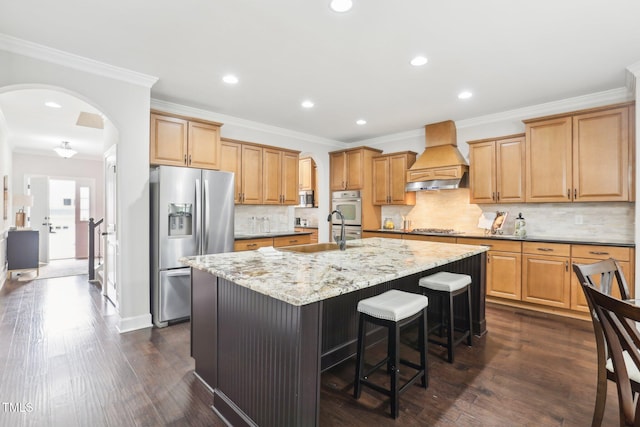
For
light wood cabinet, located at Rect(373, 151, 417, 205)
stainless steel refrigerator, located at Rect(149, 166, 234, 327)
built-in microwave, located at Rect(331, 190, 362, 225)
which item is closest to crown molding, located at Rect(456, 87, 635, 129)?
light wood cabinet, located at Rect(373, 151, 417, 205)

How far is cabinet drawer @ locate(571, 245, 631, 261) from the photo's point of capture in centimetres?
330

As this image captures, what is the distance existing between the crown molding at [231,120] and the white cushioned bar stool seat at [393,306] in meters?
3.70

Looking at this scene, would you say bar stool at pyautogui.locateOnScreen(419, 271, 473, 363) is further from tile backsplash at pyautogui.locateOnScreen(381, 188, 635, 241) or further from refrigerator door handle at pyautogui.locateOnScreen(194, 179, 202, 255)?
refrigerator door handle at pyautogui.locateOnScreen(194, 179, 202, 255)

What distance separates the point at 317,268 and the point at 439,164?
3.67m

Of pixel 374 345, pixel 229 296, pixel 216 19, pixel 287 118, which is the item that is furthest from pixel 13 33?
pixel 374 345

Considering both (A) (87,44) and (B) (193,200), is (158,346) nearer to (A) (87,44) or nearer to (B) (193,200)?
(B) (193,200)

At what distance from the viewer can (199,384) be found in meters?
2.25

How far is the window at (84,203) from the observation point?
812 centimetres

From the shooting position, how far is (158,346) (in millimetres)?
2871

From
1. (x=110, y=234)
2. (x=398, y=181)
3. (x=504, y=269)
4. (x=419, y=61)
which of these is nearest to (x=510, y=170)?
(x=504, y=269)

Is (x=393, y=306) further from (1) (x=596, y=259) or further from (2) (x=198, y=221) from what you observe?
(1) (x=596, y=259)

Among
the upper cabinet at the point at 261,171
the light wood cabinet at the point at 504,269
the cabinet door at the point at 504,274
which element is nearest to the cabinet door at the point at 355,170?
the upper cabinet at the point at 261,171

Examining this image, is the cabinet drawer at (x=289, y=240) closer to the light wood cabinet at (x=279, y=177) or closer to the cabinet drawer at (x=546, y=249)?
the light wood cabinet at (x=279, y=177)

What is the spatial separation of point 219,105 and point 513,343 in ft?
14.5
